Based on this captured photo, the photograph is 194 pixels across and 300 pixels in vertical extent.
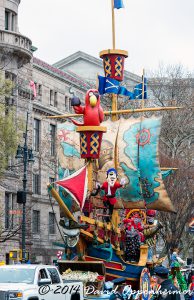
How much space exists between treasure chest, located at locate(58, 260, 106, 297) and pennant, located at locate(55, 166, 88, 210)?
191cm

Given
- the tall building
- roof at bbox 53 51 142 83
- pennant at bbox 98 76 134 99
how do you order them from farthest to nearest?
1. roof at bbox 53 51 142 83
2. the tall building
3. pennant at bbox 98 76 134 99

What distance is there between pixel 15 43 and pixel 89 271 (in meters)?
24.6

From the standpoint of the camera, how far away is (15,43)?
5550 cm

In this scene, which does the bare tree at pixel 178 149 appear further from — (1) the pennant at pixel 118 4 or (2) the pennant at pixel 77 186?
(2) the pennant at pixel 77 186

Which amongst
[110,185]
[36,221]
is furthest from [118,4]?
[36,221]

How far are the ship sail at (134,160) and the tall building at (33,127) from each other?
39.0 feet

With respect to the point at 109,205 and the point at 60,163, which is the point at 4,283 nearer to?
the point at 109,205

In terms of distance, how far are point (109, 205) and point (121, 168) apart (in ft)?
15.4

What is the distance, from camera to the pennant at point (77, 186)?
33812 millimetres

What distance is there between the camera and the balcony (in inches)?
2162

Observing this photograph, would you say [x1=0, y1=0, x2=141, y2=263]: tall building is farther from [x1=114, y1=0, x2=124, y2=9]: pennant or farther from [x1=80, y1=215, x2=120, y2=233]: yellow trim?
[x1=80, y1=215, x2=120, y2=233]: yellow trim

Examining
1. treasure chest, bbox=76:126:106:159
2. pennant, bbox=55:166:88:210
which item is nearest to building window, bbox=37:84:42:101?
treasure chest, bbox=76:126:106:159

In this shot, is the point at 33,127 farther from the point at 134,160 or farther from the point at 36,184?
the point at 134,160

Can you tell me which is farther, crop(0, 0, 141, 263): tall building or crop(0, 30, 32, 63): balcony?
crop(0, 0, 141, 263): tall building
